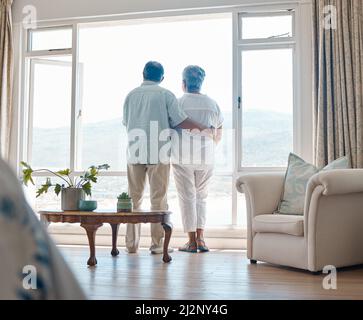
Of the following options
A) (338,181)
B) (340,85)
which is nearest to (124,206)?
(338,181)

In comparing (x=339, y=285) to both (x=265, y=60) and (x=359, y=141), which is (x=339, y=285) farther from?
(x=265, y=60)

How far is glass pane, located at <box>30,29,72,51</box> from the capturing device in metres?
5.82

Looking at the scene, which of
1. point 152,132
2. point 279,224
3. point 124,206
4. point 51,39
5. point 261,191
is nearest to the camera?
point 279,224

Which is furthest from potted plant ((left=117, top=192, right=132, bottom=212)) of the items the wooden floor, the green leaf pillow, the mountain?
the mountain

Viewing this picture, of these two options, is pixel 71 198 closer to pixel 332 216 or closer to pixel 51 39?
pixel 332 216

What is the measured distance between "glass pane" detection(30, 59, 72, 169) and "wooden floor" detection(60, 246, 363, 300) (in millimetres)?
1806

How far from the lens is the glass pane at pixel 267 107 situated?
5.21 meters

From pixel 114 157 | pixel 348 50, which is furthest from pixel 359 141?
pixel 114 157

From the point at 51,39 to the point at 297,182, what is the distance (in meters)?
3.43

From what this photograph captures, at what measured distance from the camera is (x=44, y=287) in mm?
289

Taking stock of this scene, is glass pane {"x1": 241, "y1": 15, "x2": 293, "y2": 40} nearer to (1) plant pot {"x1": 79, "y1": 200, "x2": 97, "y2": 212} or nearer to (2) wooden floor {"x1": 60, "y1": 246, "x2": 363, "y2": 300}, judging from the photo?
(2) wooden floor {"x1": 60, "y1": 246, "x2": 363, "y2": 300}

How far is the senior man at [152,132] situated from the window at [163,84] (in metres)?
0.77

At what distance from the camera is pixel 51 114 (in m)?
5.90

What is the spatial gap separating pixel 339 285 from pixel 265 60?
2.83 metres
